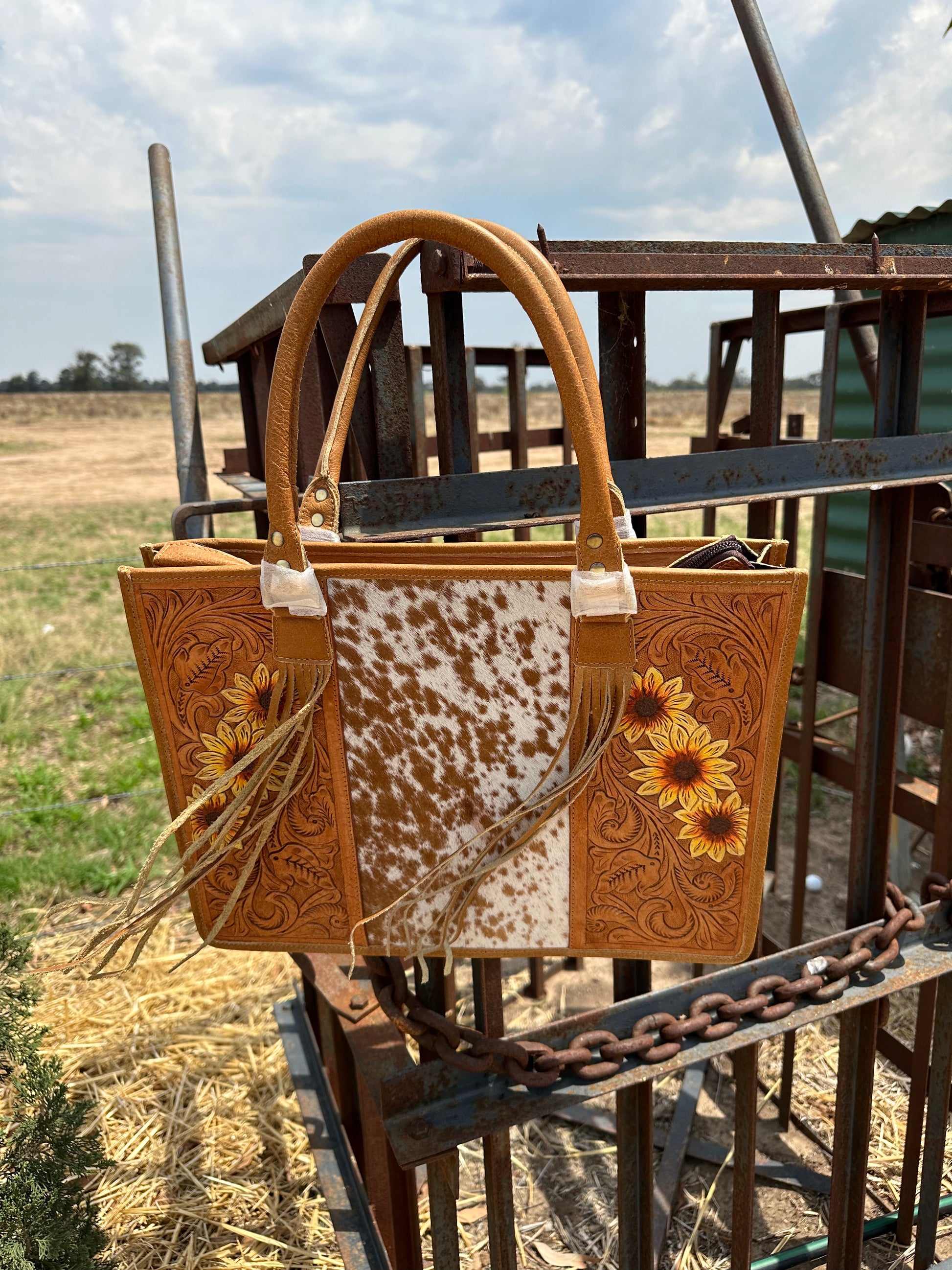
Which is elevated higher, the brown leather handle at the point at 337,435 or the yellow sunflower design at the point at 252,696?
the brown leather handle at the point at 337,435

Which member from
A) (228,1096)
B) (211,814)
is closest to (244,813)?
(211,814)

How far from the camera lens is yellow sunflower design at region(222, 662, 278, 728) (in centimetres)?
95

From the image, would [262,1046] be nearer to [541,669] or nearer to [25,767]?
[541,669]

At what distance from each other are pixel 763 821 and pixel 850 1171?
40.6 inches

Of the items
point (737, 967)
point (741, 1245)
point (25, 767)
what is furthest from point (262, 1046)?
point (25, 767)

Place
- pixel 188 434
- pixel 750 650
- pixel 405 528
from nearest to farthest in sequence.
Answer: pixel 750 650
pixel 405 528
pixel 188 434

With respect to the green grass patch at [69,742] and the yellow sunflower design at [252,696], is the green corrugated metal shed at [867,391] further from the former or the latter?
the green grass patch at [69,742]

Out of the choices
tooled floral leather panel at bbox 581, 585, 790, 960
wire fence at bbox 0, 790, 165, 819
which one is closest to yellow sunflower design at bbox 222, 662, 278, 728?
tooled floral leather panel at bbox 581, 585, 790, 960

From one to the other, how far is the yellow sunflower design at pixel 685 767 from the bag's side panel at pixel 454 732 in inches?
4.2

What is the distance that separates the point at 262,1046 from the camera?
266 centimetres

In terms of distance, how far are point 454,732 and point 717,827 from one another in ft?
1.11

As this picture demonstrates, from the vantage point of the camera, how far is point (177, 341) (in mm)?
1943

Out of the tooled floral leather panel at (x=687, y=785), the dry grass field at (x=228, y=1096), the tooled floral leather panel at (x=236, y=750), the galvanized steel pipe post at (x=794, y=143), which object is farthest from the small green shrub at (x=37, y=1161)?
the galvanized steel pipe post at (x=794, y=143)

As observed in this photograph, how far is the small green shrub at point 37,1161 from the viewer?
3.98 feet
